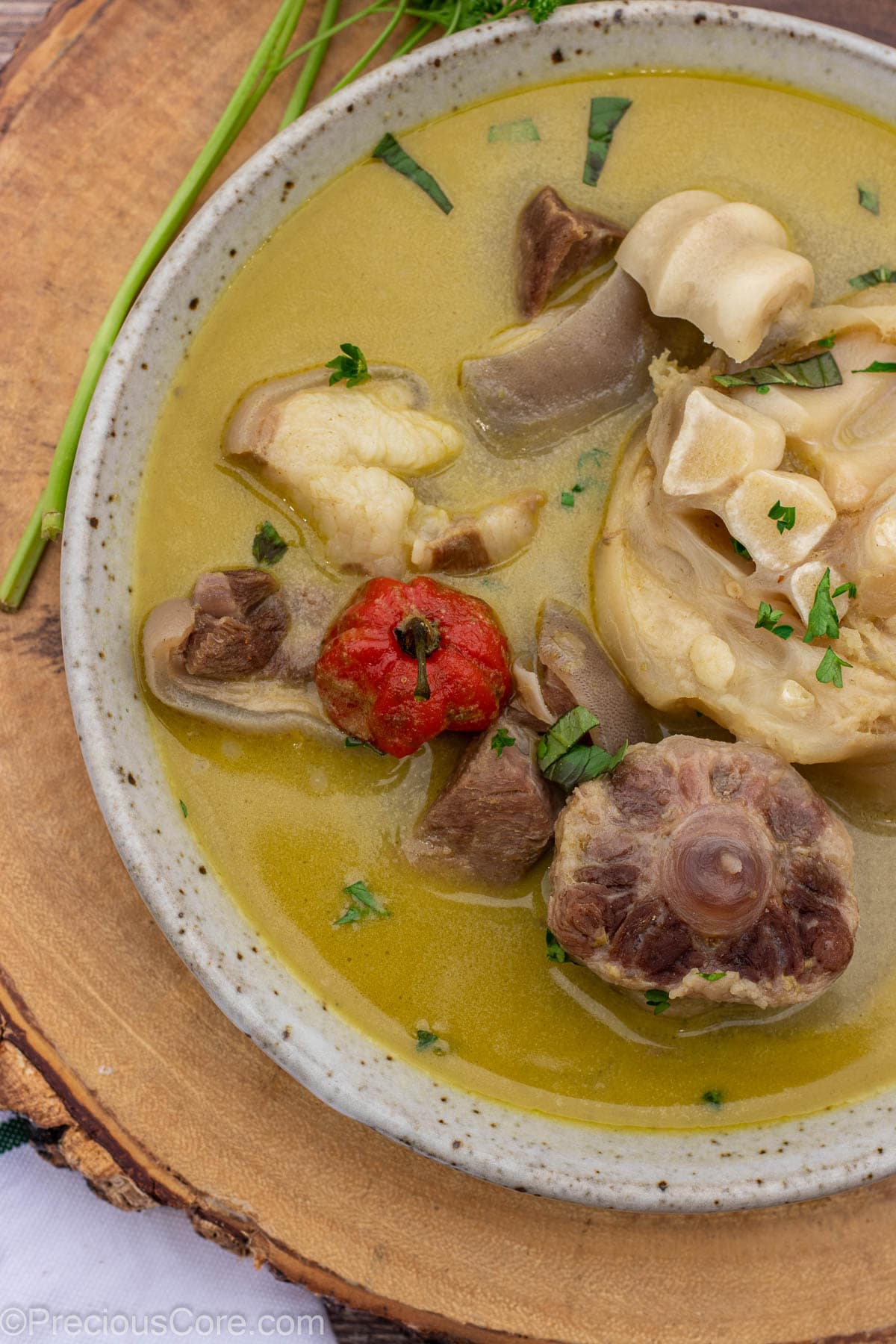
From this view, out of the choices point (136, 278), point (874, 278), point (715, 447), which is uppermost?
point (874, 278)

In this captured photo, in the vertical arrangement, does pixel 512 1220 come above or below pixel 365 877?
below

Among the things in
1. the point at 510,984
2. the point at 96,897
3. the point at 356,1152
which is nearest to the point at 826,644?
the point at 510,984

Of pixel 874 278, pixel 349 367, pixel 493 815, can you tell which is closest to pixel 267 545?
pixel 349 367

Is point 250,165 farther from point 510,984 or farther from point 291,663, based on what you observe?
point 510,984

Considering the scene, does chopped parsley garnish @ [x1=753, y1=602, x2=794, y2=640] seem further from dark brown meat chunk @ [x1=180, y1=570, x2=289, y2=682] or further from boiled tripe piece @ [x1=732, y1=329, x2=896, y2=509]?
dark brown meat chunk @ [x1=180, y1=570, x2=289, y2=682]

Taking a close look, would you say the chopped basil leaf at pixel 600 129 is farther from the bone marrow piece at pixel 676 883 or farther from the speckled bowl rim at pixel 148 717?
the bone marrow piece at pixel 676 883

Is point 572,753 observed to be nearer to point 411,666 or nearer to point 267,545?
point 411,666
